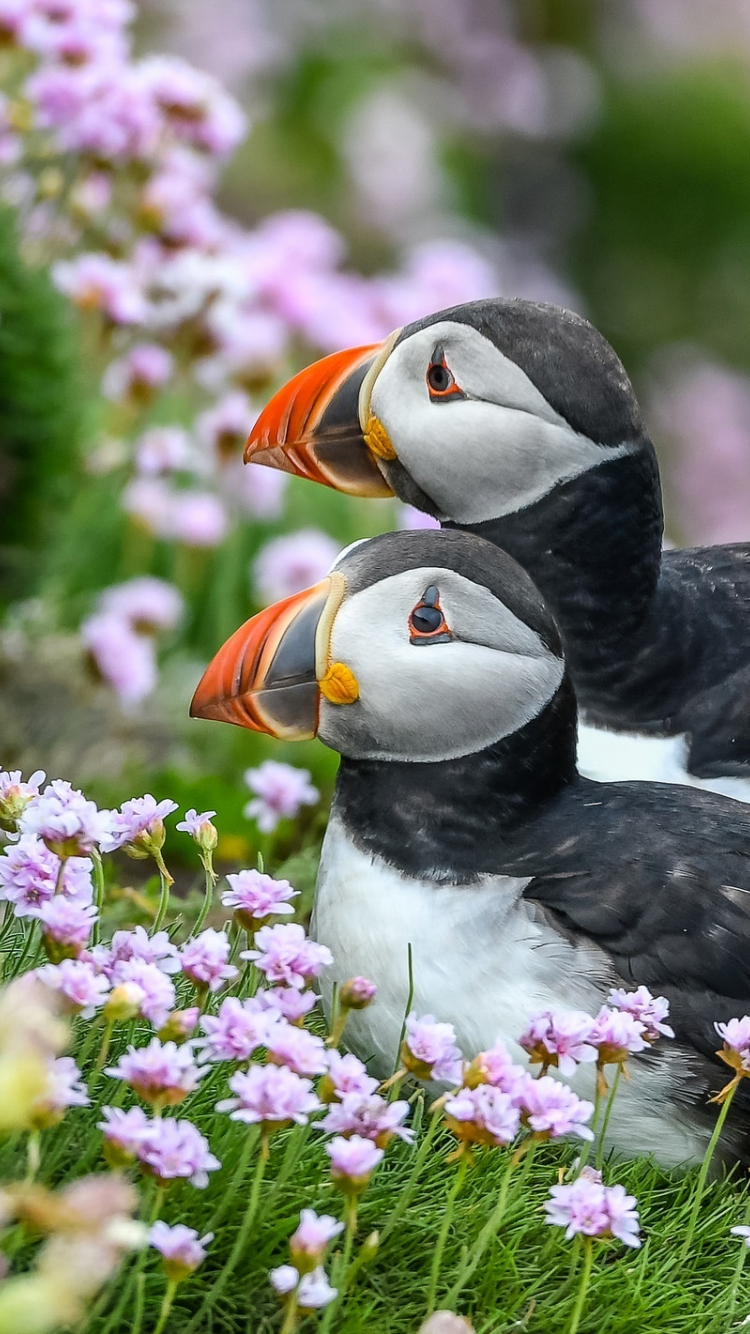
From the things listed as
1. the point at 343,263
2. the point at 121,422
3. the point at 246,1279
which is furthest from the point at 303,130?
the point at 246,1279

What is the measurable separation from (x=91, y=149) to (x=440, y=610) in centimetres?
261

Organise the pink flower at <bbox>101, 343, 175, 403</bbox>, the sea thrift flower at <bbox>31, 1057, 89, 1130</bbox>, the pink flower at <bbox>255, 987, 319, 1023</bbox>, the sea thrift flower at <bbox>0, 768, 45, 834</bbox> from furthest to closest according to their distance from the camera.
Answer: the pink flower at <bbox>101, 343, 175, 403</bbox>, the sea thrift flower at <bbox>0, 768, 45, 834</bbox>, the pink flower at <bbox>255, 987, 319, 1023</bbox>, the sea thrift flower at <bbox>31, 1057, 89, 1130</bbox>

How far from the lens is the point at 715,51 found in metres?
14.9

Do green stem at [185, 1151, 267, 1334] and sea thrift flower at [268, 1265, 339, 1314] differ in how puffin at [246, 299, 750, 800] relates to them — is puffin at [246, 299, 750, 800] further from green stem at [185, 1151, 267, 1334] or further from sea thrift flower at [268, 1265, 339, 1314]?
sea thrift flower at [268, 1265, 339, 1314]

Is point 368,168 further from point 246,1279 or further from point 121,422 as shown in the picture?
point 246,1279

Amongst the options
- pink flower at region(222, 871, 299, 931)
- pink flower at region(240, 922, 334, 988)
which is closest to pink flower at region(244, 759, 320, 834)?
pink flower at region(222, 871, 299, 931)

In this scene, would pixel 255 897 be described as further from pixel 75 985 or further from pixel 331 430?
pixel 331 430

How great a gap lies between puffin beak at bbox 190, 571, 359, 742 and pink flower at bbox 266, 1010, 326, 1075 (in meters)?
0.81

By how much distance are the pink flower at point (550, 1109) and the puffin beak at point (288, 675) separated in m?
0.87

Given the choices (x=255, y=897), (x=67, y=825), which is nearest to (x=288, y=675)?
(x=255, y=897)

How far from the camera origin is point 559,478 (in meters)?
3.09

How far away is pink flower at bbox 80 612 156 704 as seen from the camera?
4.52 m

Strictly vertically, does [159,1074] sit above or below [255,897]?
below

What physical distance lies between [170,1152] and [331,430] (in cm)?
174
